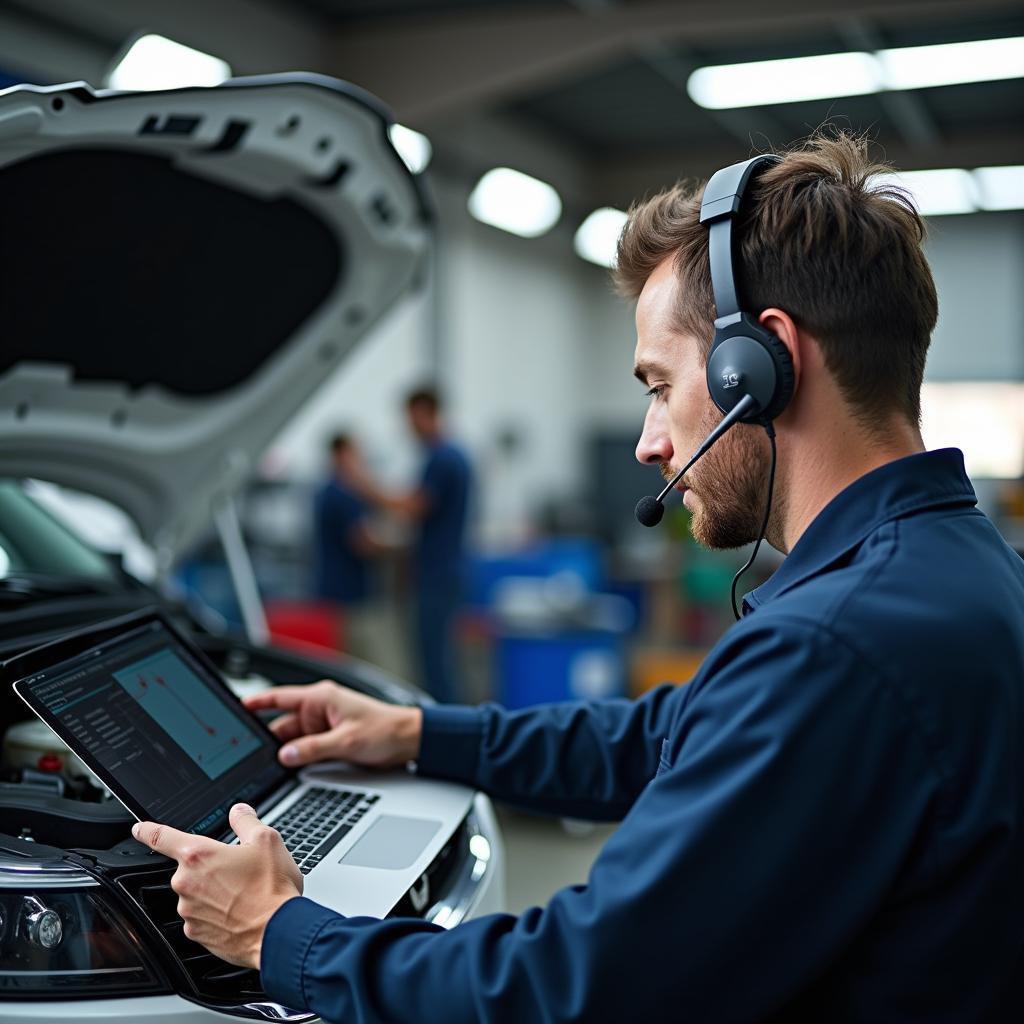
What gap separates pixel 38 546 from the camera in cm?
218

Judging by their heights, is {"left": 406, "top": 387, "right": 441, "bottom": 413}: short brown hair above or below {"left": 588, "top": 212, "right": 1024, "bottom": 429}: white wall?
below

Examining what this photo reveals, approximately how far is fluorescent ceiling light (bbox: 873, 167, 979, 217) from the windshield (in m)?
8.01

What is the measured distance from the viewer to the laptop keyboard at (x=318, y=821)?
1284mm

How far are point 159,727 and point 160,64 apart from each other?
15.5ft

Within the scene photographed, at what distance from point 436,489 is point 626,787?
3768mm

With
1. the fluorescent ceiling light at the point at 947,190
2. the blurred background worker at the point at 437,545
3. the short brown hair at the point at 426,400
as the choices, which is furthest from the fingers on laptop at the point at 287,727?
the fluorescent ceiling light at the point at 947,190

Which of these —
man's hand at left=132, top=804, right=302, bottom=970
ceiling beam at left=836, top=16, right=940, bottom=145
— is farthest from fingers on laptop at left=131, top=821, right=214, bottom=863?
ceiling beam at left=836, top=16, right=940, bottom=145

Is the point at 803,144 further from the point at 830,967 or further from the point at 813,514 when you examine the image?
the point at 830,967

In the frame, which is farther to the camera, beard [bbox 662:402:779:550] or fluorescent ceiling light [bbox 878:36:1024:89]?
fluorescent ceiling light [bbox 878:36:1024:89]

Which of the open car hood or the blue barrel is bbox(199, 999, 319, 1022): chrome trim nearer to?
the open car hood

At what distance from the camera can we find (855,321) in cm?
99

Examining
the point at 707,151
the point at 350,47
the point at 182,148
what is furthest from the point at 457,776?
the point at 707,151

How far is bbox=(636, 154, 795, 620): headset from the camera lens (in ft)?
3.22

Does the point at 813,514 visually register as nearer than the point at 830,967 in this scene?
No
